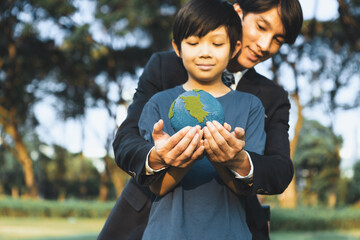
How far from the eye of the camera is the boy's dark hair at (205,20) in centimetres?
207

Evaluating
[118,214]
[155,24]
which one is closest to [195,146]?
[118,214]

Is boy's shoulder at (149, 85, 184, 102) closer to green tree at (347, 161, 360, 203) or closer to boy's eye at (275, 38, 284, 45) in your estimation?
boy's eye at (275, 38, 284, 45)

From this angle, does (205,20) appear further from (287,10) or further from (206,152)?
(287,10)

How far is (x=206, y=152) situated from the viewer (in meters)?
1.79

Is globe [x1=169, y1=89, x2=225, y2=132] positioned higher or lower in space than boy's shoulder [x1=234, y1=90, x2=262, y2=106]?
lower

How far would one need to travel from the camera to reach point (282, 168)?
2.04m

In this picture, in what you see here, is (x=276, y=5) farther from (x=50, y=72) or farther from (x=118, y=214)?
(x=50, y=72)

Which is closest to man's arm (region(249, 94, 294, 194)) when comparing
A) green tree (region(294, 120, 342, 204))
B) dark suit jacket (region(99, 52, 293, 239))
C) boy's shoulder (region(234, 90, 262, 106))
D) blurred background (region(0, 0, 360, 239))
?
dark suit jacket (region(99, 52, 293, 239))

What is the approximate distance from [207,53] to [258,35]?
705 mm

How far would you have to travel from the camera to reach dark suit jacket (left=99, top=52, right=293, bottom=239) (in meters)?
1.93

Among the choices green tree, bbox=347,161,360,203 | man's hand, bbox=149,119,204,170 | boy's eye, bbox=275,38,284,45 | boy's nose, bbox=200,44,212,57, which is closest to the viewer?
man's hand, bbox=149,119,204,170

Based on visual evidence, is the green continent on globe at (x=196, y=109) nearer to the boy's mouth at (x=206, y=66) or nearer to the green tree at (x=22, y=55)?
the boy's mouth at (x=206, y=66)

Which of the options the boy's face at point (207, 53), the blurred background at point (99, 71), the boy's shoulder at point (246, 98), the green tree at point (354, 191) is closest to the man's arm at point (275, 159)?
the boy's shoulder at point (246, 98)

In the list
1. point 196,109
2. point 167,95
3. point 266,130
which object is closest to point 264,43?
point 266,130
